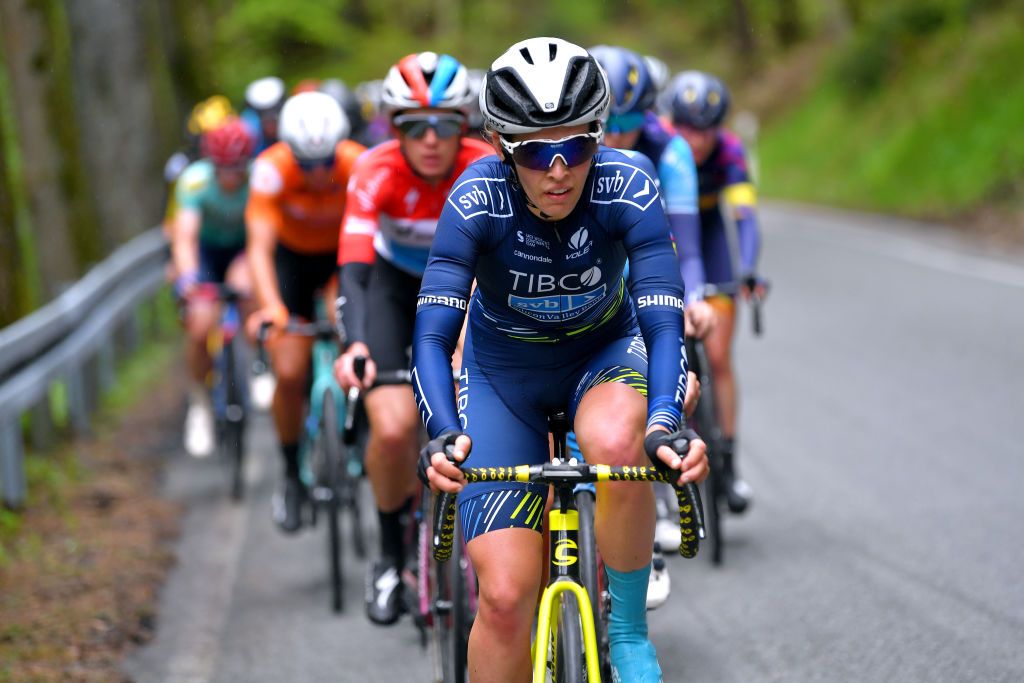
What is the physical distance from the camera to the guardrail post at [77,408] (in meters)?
10.6

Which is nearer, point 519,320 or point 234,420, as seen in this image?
point 519,320

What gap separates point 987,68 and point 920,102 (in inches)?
123

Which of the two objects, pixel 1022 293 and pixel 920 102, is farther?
pixel 920 102

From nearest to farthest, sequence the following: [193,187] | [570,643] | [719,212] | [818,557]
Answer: [570,643], [818,557], [719,212], [193,187]

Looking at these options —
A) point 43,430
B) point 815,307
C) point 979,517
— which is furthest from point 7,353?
point 815,307

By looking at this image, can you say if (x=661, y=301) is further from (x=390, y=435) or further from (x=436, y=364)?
(x=390, y=435)

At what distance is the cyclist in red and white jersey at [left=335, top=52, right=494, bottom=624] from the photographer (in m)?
5.85

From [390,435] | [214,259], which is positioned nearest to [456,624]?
[390,435]

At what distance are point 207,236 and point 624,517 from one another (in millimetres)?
7045

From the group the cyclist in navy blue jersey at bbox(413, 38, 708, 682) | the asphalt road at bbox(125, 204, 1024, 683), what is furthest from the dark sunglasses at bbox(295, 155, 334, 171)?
the cyclist in navy blue jersey at bbox(413, 38, 708, 682)

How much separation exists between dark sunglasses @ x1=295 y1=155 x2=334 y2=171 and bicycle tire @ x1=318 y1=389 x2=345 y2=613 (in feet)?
3.88

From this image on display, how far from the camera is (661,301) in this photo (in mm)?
4125

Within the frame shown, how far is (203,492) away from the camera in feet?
31.4

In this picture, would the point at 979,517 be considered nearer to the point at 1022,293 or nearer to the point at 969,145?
the point at 1022,293
